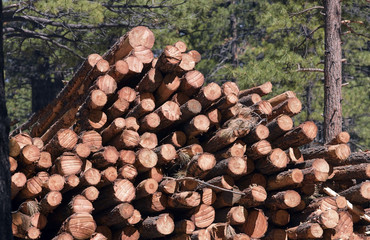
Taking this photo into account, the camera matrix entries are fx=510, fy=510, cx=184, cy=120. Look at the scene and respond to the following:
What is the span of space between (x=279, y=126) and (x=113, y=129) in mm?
1896

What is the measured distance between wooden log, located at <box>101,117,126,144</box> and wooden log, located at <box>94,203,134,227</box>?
2.78ft

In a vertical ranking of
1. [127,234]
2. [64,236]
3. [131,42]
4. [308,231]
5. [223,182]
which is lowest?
[127,234]

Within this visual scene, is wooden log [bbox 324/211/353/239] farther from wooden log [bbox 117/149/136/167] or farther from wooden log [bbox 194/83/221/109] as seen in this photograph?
wooden log [bbox 117/149/136/167]

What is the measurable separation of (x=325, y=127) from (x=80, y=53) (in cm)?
760

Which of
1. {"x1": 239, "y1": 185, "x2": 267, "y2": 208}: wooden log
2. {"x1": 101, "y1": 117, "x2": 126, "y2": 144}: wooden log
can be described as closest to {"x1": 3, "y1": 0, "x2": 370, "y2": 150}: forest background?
{"x1": 101, "y1": 117, "x2": 126, "y2": 144}: wooden log

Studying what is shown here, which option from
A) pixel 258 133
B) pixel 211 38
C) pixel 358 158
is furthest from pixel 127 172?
pixel 211 38

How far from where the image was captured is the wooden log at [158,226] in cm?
544

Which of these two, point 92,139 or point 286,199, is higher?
point 92,139

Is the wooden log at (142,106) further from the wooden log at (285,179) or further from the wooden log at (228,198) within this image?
the wooden log at (285,179)

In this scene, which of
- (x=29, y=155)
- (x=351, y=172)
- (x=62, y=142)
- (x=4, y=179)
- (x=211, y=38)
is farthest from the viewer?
(x=211, y=38)

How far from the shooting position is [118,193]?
5.40 metres

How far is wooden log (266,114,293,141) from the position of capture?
5.86 metres

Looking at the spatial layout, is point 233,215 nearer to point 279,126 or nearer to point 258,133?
point 258,133

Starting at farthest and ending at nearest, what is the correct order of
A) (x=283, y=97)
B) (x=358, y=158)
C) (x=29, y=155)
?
(x=283, y=97), (x=358, y=158), (x=29, y=155)
